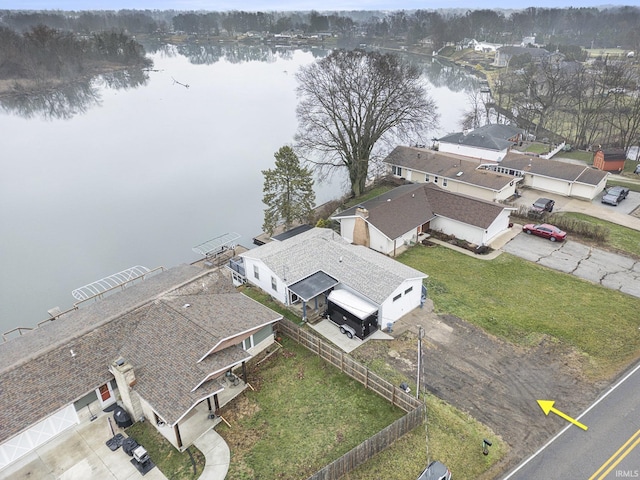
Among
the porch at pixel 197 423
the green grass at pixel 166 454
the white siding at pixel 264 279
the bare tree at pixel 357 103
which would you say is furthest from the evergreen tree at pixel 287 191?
the green grass at pixel 166 454

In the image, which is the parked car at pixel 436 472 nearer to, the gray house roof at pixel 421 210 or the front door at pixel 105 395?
the front door at pixel 105 395

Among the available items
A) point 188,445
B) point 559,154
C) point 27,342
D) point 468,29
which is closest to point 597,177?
point 559,154

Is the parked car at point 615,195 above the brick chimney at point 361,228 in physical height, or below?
below

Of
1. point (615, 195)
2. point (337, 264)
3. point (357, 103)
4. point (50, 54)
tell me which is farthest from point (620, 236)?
point (50, 54)

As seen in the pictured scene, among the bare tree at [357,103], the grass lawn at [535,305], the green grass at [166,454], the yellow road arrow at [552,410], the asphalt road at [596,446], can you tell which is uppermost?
the bare tree at [357,103]

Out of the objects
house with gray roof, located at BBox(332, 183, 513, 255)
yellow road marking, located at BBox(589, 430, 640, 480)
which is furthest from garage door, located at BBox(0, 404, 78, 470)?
house with gray roof, located at BBox(332, 183, 513, 255)

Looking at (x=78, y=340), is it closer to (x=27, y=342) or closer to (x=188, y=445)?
(x=27, y=342)

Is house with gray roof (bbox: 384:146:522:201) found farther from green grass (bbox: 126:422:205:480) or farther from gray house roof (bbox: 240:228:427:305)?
green grass (bbox: 126:422:205:480)
